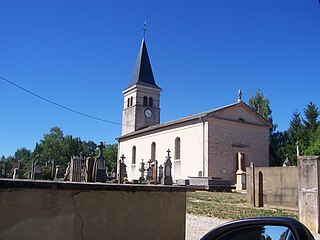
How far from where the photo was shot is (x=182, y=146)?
41.8 meters

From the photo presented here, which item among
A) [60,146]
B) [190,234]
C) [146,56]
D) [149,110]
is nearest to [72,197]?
[190,234]

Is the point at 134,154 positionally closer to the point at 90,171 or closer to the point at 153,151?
the point at 153,151

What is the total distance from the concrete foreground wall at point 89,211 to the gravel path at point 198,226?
1.40m

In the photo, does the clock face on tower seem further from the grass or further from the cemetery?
the cemetery

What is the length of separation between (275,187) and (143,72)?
4805 cm

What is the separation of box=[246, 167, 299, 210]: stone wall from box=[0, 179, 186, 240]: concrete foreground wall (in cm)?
917

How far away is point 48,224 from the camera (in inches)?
212

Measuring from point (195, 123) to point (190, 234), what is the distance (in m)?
32.6

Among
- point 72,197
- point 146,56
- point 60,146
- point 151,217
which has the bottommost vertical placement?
point 151,217

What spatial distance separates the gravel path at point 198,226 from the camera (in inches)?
321

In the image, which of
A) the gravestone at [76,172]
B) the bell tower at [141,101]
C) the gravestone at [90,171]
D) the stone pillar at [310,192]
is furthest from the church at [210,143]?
the stone pillar at [310,192]

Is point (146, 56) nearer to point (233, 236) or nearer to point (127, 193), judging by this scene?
point (127, 193)

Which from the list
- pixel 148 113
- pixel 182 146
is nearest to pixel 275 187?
pixel 182 146

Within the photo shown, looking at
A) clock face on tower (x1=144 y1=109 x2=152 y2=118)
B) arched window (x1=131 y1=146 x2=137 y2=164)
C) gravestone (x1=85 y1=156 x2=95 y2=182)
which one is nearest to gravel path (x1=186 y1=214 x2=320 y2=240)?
gravestone (x1=85 y1=156 x2=95 y2=182)
